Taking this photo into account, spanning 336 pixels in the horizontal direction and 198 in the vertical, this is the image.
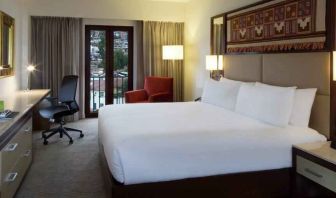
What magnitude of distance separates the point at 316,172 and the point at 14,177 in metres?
2.44

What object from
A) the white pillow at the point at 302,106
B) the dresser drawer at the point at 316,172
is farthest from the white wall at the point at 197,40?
the dresser drawer at the point at 316,172

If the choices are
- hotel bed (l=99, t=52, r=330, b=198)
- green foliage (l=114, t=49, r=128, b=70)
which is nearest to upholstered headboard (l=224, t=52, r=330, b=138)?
hotel bed (l=99, t=52, r=330, b=198)

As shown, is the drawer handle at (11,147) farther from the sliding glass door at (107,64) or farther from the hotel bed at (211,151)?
the sliding glass door at (107,64)

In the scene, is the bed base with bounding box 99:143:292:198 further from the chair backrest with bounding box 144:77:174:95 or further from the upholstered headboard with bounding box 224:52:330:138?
the chair backrest with bounding box 144:77:174:95

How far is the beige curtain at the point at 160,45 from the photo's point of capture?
268 inches

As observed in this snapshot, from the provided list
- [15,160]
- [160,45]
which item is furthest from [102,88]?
[15,160]

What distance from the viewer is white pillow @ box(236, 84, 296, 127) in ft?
9.83

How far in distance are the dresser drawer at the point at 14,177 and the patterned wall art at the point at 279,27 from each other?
2932mm

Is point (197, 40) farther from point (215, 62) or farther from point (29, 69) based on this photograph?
point (29, 69)

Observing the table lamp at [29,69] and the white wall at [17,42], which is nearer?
the white wall at [17,42]

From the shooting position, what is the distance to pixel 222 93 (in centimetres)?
429

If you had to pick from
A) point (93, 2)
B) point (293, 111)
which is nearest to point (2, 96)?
point (93, 2)

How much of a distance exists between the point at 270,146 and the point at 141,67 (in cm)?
458

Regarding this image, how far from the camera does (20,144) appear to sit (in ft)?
9.93
